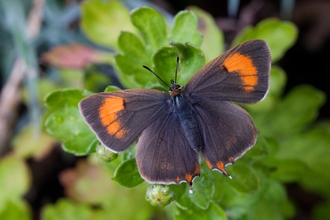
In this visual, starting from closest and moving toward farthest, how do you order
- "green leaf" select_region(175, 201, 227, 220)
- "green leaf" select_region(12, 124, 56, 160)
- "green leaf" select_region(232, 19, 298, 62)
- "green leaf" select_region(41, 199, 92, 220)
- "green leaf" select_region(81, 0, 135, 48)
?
"green leaf" select_region(175, 201, 227, 220) < "green leaf" select_region(232, 19, 298, 62) < "green leaf" select_region(81, 0, 135, 48) < "green leaf" select_region(41, 199, 92, 220) < "green leaf" select_region(12, 124, 56, 160)

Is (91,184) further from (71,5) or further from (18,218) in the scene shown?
(71,5)

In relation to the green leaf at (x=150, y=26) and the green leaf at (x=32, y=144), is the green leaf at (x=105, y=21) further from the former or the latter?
the green leaf at (x=32, y=144)

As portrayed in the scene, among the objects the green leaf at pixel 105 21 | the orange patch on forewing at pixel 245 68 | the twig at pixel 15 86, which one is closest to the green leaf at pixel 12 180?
the twig at pixel 15 86

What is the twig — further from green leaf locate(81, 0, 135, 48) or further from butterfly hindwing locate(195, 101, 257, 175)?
butterfly hindwing locate(195, 101, 257, 175)

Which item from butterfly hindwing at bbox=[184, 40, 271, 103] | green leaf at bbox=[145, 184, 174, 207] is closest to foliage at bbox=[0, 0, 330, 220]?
green leaf at bbox=[145, 184, 174, 207]

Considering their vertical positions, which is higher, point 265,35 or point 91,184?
point 265,35

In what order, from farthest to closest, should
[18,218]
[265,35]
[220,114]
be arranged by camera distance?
[18,218] < [265,35] < [220,114]

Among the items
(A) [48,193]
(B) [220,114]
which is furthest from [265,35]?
(A) [48,193]
